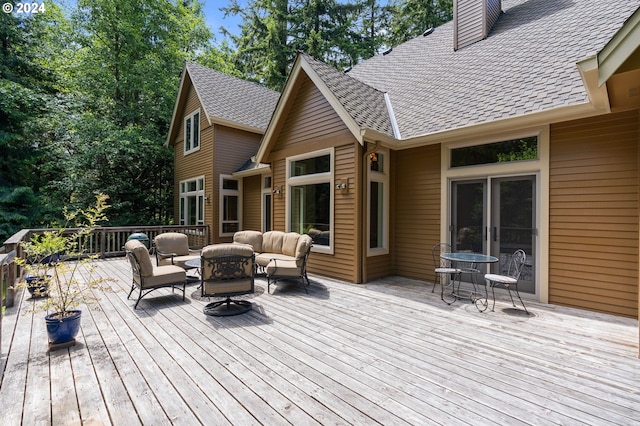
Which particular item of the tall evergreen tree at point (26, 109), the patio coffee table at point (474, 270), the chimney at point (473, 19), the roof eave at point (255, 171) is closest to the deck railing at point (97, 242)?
the roof eave at point (255, 171)

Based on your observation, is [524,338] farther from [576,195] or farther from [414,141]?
[414,141]

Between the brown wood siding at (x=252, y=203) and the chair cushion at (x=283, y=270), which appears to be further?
the brown wood siding at (x=252, y=203)

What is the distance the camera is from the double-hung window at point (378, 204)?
21.0 ft

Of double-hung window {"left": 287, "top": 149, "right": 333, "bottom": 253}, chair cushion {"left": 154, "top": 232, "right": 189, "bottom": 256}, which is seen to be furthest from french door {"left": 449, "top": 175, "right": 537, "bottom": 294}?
chair cushion {"left": 154, "top": 232, "right": 189, "bottom": 256}

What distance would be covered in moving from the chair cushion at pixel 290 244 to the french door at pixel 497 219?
3325mm

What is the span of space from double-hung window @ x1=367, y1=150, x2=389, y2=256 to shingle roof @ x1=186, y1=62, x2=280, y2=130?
6632 millimetres

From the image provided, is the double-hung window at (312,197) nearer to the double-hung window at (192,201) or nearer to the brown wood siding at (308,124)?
the brown wood siding at (308,124)

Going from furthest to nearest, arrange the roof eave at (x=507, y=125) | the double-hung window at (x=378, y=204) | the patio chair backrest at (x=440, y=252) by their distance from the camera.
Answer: the double-hung window at (x=378, y=204) → the patio chair backrest at (x=440, y=252) → the roof eave at (x=507, y=125)

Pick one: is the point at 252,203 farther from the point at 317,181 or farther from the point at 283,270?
the point at 283,270

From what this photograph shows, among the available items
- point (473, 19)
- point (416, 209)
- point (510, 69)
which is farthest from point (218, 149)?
point (510, 69)

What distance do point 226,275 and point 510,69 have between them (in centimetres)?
672

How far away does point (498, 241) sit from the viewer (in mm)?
5398

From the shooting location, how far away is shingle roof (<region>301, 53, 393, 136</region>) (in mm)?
6082

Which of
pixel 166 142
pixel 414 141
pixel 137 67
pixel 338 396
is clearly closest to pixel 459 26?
pixel 414 141
